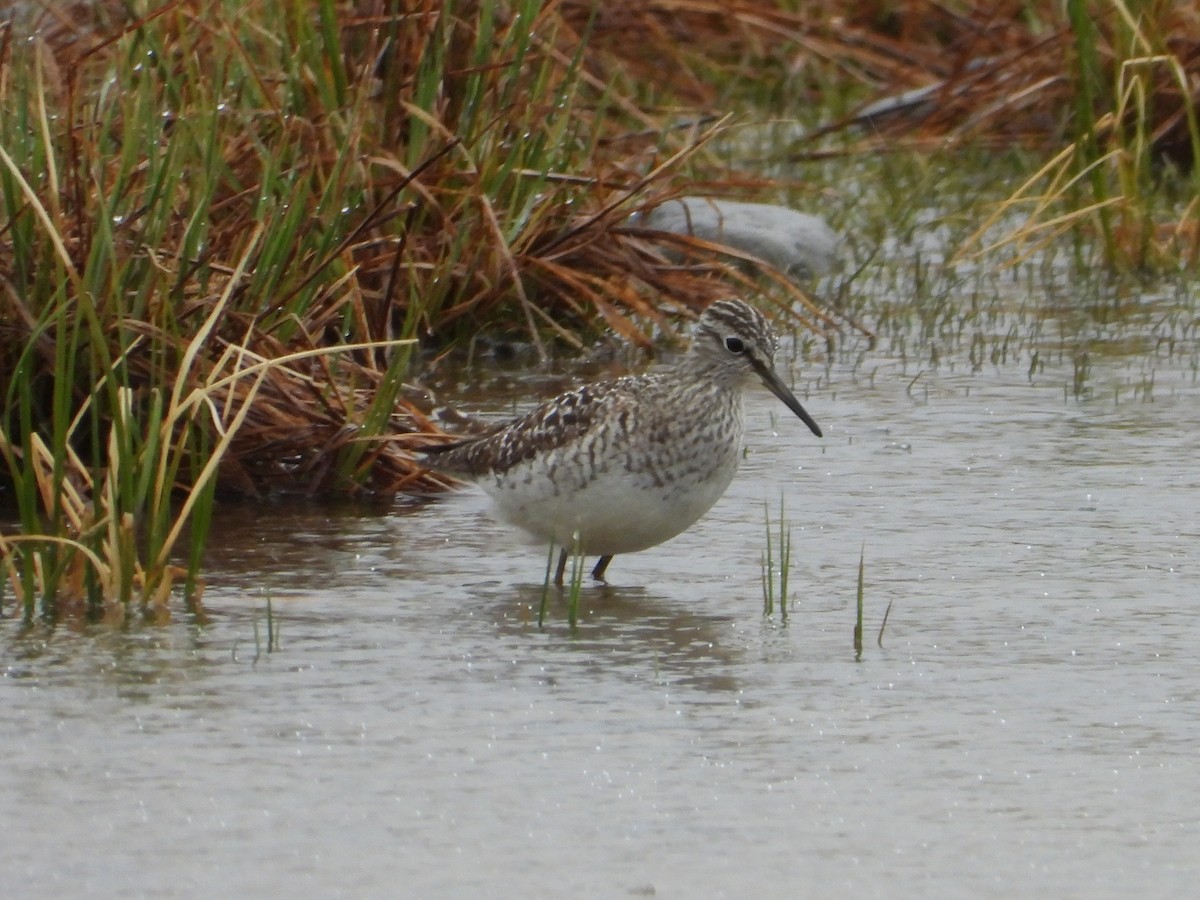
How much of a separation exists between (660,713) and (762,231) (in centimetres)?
579

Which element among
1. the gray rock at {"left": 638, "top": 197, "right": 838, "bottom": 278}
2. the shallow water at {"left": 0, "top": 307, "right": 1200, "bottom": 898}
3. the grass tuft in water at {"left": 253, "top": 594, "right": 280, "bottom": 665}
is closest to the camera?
the shallow water at {"left": 0, "top": 307, "right": 1200, "bottom": 898}

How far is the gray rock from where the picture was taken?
34.1ft

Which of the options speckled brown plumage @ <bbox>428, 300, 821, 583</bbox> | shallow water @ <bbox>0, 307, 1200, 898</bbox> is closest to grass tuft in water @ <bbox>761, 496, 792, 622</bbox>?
shallow water @ <bbox>0, 307, 1200, 898</bbox>

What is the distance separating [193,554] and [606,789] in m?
1.47

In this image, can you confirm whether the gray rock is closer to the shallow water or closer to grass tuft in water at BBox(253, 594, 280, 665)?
the shallow water

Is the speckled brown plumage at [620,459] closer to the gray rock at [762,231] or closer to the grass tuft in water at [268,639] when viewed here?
the grass tuft in water at [268,639]

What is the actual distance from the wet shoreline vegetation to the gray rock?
0.76 ft

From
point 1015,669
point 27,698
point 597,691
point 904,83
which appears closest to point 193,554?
point 27,698

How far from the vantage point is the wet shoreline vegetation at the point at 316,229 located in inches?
232

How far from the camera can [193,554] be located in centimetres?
551

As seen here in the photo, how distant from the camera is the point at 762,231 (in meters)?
10.5

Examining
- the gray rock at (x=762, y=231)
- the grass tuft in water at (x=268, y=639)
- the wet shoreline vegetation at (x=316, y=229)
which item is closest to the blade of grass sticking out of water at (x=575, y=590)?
the grass tuft in water at (x=268, y=639)

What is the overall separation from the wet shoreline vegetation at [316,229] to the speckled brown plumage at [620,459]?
0.57m

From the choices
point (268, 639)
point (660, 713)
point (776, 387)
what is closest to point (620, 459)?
point (776, 387)
